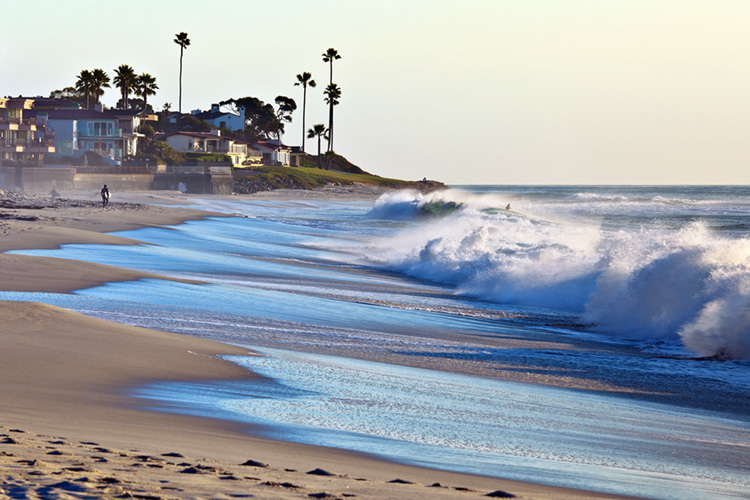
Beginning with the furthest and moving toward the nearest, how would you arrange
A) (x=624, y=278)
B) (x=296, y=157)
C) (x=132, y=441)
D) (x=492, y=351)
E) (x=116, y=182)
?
(x=296, y=157) < (x=116, y=182) < (x=624, y=278) < (x=492, y=351) < (x=132, y=441)

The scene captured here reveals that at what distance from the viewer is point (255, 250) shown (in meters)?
25.8

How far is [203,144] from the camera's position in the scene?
373 feet

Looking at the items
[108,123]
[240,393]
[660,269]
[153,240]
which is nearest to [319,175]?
[108,123]

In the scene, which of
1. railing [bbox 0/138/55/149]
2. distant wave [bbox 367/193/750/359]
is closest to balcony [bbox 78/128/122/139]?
railing [bbox 0/138/55/149]

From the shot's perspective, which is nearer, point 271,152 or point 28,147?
point 28,147

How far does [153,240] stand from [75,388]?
758 inches

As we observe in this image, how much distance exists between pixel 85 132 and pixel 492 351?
86836mm

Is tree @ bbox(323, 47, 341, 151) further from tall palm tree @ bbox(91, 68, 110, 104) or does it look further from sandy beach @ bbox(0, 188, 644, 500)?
sandy beach @ bbox(0, 188, 644, 500)

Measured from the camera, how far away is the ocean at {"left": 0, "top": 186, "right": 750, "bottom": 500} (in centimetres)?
669

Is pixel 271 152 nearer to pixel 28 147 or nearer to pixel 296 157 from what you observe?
pixel 296 157

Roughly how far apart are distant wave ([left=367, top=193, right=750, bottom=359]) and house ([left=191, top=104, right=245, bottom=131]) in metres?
123

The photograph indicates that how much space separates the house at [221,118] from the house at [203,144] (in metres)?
27.9

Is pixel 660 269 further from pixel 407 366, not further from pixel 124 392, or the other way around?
pixel 124 392

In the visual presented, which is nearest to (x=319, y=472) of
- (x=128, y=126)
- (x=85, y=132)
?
(x=85, y=132)
